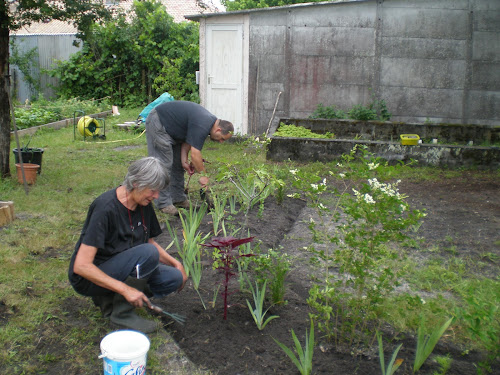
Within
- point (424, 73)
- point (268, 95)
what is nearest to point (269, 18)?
point (268, 95)

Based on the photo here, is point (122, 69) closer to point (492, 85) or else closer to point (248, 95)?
point (248, 95)

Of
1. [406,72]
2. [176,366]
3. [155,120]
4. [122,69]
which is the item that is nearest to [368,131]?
[406,72]

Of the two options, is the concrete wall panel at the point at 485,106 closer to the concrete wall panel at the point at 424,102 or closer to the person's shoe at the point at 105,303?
the concrete wall panel at the point at 424,102

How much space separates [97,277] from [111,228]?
1.06 feet

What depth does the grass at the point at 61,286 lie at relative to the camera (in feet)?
9.32

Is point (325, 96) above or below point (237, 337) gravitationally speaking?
above

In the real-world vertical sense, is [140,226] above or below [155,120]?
below

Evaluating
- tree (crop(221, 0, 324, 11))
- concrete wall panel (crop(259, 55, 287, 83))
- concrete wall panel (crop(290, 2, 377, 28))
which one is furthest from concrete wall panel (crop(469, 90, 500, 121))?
tree (crop(221, 0, 324, 11))

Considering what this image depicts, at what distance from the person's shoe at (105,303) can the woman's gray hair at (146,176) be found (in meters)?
0.75

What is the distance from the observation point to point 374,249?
2752 mm

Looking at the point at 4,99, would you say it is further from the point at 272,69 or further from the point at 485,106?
the point at 485,106

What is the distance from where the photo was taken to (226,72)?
10969mm

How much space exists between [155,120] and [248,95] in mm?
5656

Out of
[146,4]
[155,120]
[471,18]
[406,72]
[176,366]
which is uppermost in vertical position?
[146,4]
